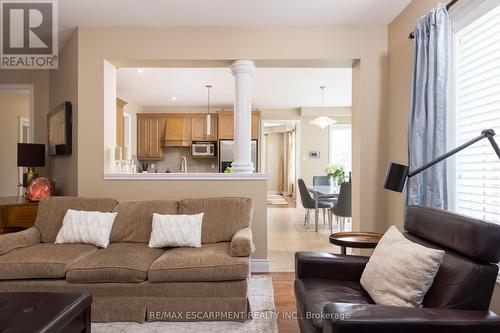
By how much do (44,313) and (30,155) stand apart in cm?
299

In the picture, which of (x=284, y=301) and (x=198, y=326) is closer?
(x=198, y=326)

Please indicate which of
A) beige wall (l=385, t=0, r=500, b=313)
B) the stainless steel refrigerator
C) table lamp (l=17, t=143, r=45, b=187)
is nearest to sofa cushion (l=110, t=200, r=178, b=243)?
Result: table lamp (l=17, t=143, r=45, b=187)

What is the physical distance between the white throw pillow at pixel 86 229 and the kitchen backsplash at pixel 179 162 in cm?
510

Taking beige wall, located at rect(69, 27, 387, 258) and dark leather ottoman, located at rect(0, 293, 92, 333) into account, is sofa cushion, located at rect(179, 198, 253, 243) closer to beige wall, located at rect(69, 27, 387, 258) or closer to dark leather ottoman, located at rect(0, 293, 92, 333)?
beige wall, located at rect(69, 27, 387, 258)

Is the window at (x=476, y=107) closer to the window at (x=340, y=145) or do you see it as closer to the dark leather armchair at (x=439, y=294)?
the dark leather armchair at (x=439, y=294)

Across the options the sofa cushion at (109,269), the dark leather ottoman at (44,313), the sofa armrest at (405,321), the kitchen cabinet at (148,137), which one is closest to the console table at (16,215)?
the sofa cushion at (109,269)

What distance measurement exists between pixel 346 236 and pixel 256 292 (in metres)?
1.01

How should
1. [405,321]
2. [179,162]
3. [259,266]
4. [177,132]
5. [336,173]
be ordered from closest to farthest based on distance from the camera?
[405,321]
[259,266]
[336,173]
[177,132]
[179,162]

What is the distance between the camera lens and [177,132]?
25.2 feet

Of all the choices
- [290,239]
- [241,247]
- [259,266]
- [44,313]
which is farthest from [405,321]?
[290,239]

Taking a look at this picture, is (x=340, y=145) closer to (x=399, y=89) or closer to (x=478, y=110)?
(x=399, y=89)

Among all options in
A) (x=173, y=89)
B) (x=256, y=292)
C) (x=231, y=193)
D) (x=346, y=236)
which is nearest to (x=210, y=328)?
(x=256, y=292)

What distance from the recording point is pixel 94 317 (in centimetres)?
236

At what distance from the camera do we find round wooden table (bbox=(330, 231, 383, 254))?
2.35m
